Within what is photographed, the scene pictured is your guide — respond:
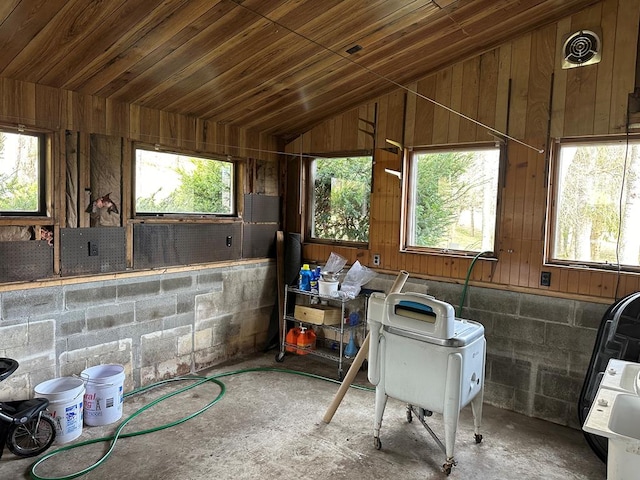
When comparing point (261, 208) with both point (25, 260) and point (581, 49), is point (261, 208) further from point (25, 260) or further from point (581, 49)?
point (581, 49)

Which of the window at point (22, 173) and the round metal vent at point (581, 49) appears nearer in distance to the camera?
the window at point (22, 173)

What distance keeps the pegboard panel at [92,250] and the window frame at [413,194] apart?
2336 mm

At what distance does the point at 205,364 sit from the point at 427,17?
3320 mm

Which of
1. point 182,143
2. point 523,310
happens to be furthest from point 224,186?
point 523,310

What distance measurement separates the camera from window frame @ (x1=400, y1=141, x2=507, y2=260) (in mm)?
3426

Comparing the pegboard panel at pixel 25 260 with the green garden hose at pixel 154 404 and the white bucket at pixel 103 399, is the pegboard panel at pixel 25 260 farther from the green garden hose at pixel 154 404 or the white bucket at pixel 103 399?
the green garden hose at pixel 154 404

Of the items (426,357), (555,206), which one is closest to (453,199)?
(555,206)

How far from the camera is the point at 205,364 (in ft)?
13.2

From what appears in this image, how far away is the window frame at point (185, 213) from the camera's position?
3.42 m

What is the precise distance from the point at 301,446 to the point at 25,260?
6.96ft

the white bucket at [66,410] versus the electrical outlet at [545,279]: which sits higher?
the electrical outlet at [545,279]

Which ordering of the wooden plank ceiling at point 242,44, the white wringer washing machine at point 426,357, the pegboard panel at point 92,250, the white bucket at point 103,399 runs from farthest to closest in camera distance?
1. the pegboard panel at point 92,250
2. the white bucket at point 103,399
3. the white wringer washing machine at point 426,357
4. the wooden plank ceiling at point 242,44

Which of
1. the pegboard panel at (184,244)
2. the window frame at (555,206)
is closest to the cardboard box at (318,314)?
the pegboard panel at (184,244)

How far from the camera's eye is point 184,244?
3766 millimetres
